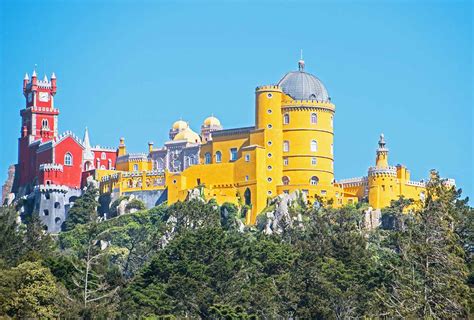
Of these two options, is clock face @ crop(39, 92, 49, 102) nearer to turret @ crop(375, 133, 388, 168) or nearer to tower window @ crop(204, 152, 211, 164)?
tower window @ crop(204, 152, 211, 164)

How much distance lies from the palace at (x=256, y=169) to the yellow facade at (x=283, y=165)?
80 mm

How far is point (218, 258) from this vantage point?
9400cm

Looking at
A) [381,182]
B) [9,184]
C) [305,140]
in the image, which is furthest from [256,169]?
[9,184]

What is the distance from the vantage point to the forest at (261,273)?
241 ft

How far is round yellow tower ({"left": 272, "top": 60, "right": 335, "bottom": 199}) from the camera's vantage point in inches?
5022

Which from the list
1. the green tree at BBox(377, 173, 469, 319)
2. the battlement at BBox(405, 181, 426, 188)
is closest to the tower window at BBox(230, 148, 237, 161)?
the battlement at BBox(405, 181, 426, 188)

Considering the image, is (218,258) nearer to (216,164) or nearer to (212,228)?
(212,228)

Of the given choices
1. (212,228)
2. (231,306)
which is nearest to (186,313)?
(231,306)

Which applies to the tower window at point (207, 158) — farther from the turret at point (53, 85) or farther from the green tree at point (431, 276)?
the green tree at point (431, 276)

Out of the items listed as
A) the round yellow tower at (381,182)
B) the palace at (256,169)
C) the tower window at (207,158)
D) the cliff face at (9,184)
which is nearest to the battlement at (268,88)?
the palace at (256,169)

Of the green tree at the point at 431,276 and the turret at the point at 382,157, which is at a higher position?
the turret at the point at 382,157

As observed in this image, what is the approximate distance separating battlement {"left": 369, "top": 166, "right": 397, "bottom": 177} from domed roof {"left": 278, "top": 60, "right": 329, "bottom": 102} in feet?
28.1

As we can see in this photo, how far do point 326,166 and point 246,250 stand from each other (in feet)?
109

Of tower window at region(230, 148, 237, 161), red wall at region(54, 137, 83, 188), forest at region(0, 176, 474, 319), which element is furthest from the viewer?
red wall at region(54, 137, 83, 188)
